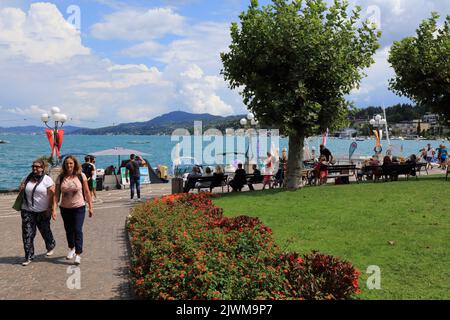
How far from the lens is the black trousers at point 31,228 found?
806 centimetres

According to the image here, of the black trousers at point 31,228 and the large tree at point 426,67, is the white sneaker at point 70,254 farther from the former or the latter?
the large tree at point 426,67

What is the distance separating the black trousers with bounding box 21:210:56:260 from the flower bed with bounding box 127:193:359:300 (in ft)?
6.26

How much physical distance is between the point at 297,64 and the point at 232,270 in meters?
11.7

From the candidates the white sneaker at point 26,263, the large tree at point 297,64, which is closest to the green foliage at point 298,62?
the large tree at point 297,64

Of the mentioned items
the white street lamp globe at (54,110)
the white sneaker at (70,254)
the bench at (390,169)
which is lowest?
the white sneaker at (70,254)

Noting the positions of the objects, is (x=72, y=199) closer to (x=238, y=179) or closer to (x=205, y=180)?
(x=205, y=180)

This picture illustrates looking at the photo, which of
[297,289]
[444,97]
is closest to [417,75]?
[444,97]

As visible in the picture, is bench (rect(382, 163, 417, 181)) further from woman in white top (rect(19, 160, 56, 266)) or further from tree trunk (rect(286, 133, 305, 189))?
woman in white top (rect(19, 160, 56, 266))

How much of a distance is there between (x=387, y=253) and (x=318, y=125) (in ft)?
32.2

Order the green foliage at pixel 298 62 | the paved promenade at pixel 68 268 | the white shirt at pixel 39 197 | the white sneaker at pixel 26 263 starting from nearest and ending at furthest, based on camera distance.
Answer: the paved promenade at pixel 68 268 → the white sneaker at pixel 26 263 → the white shirt at pixel 39 197 → the green foliage at pixel 298 62

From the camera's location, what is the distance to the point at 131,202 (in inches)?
655

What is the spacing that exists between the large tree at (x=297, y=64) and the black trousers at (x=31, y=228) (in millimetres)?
9461

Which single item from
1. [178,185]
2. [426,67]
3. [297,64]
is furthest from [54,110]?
[426,67]

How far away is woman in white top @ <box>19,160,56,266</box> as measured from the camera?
8.12m
